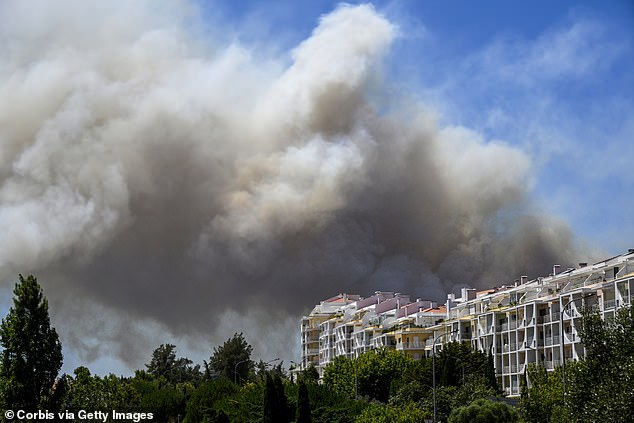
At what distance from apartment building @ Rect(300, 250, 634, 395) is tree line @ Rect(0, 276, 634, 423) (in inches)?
212

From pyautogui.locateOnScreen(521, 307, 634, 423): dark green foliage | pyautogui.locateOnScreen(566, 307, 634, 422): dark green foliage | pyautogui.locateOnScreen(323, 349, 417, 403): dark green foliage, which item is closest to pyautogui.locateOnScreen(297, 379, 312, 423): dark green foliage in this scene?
pyautogui.locateOnScreen(521, 307, 634, 423): dark green foliage

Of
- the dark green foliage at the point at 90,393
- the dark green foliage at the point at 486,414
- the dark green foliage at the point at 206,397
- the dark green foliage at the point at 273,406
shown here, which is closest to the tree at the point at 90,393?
the dark green foliage at the point at 90,393

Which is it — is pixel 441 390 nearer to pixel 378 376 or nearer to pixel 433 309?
pixel 378 376

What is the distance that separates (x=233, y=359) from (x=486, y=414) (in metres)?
102

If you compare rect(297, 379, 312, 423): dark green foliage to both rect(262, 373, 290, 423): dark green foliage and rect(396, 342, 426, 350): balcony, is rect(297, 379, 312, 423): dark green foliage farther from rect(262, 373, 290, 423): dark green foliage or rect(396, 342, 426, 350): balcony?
rect(396, 342, 426, 350): balcony

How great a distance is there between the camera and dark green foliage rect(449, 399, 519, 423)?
230 ft

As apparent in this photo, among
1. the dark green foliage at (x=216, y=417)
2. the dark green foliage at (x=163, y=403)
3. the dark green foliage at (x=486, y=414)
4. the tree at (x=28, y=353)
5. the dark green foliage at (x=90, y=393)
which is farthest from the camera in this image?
the dark green foliage at (x=163, y=403)

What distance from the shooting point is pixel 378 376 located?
109562 millimetres

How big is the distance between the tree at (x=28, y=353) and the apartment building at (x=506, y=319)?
103 ft

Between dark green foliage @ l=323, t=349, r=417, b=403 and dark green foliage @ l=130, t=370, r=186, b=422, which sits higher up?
dark green foliage @ l=323, t=349, r=417, b=403

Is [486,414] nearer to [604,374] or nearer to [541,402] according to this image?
[541,402]

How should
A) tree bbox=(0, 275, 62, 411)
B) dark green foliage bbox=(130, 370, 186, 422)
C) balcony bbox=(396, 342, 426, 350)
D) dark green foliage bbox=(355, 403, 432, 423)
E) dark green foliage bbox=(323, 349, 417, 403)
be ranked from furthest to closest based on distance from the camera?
balcony bbox=(396, 342, 426, 350)
dark green foliage bbox=(323, 349, 417, 403)
dark green foliage bbox=(130, 370, 186, 422)
dark green foliage bbox=(355, 403, 432, 423)
tree bbox=(0, 275, 62, 411)

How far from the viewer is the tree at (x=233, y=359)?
168m

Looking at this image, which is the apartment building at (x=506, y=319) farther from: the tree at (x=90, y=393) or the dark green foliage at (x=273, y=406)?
the tree at (x=90, y=393)
